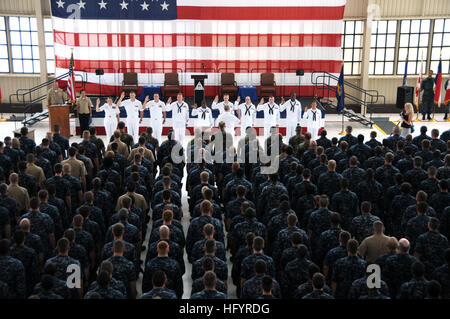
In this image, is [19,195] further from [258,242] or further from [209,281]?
[209,281]

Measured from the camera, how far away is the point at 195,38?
72.5ft

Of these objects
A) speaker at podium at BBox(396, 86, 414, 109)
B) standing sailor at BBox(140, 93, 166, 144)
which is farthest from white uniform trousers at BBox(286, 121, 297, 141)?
speaker at podium at BBox(396, 86, 414, 109)

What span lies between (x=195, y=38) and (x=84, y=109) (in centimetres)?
561

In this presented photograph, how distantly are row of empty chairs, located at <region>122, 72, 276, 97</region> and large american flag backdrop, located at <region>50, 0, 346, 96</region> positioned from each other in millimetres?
408

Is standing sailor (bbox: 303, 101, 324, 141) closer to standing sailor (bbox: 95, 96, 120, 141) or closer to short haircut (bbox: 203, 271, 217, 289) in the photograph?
standing sailor (bbox: 95, 96, 120, 141)

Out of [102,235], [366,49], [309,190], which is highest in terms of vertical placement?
[366,49]

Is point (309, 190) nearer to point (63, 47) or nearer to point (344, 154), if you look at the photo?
point (344, 154)

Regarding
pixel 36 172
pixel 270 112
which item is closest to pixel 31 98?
pixel 270 112

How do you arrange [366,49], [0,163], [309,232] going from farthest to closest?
1. [366,49]
2. [0,163]
3. [309,232]

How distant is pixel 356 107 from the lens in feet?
81.8

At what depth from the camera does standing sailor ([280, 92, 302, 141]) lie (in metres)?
18.4

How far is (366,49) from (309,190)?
15946 millimetres
